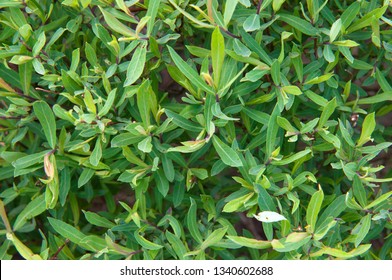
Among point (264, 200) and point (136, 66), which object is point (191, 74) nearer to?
point (136, 66)

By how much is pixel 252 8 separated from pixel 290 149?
0.38 meters

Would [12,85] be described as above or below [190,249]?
above

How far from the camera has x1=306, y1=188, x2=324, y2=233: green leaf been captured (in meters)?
1.25

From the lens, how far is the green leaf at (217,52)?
1153 mm

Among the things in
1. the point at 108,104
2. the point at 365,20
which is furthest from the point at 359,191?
the point at 108,104

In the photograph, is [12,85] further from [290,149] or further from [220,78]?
[290,149]

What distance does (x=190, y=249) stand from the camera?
1479 mm

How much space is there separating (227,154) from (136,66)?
29 centimetres

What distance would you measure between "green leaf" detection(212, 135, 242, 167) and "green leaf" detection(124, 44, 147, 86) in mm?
227

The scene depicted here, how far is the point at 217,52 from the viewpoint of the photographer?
117cm

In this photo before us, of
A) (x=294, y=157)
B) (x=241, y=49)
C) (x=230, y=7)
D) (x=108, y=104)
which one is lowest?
(x=294, y=157)

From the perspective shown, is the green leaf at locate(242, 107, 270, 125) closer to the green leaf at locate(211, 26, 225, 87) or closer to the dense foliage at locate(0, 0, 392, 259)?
the dense foliage at locate(0, 0, 392, 259)

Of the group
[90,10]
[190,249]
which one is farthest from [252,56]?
[190,249]

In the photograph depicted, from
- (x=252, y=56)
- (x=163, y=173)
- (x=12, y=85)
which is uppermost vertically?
(x=252, y=56)
